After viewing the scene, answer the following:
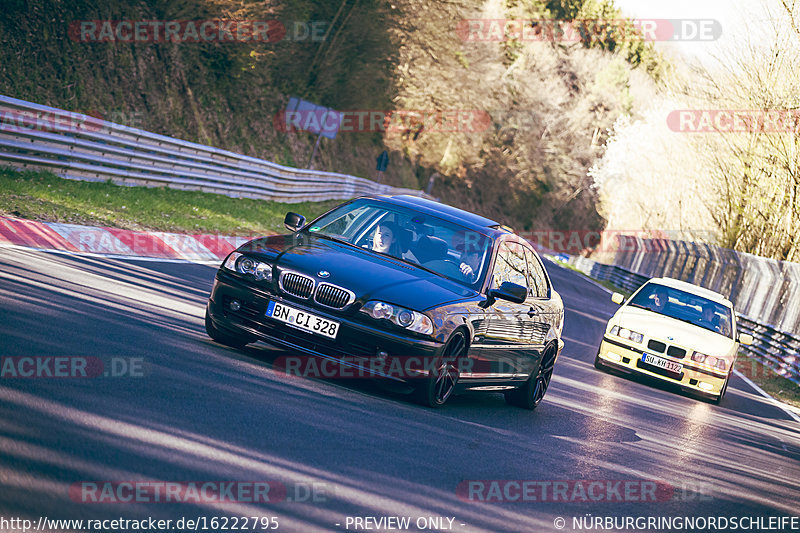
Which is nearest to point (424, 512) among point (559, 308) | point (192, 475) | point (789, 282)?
point (192, 475)

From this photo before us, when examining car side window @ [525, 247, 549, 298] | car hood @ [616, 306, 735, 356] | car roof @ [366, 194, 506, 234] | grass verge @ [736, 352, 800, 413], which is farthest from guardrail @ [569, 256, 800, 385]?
car roof @ [366, 194, 506, 234]

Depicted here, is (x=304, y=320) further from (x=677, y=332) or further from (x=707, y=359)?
(x=677, y=332)

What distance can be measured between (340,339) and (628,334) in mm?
8323

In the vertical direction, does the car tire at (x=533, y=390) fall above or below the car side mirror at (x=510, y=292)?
below

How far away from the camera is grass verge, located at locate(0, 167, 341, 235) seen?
14.1 m

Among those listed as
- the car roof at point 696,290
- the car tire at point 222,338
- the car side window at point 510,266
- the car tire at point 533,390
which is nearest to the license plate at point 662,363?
the car roof at point 696,290

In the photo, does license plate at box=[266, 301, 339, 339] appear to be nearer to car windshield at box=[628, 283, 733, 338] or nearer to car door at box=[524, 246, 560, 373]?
car door at box=[524, 246, 560, 373]

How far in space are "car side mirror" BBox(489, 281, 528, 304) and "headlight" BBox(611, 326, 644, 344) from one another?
266 inches

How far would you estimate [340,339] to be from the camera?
7738 mm

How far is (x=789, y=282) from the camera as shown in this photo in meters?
27.7

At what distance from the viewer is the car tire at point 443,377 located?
8.05 metres

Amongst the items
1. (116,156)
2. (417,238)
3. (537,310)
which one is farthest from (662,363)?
(116,156)

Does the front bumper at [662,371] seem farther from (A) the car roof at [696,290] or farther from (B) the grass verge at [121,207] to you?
(B) the grass verge at [121,207]

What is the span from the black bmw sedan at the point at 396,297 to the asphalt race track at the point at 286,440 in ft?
1.06
